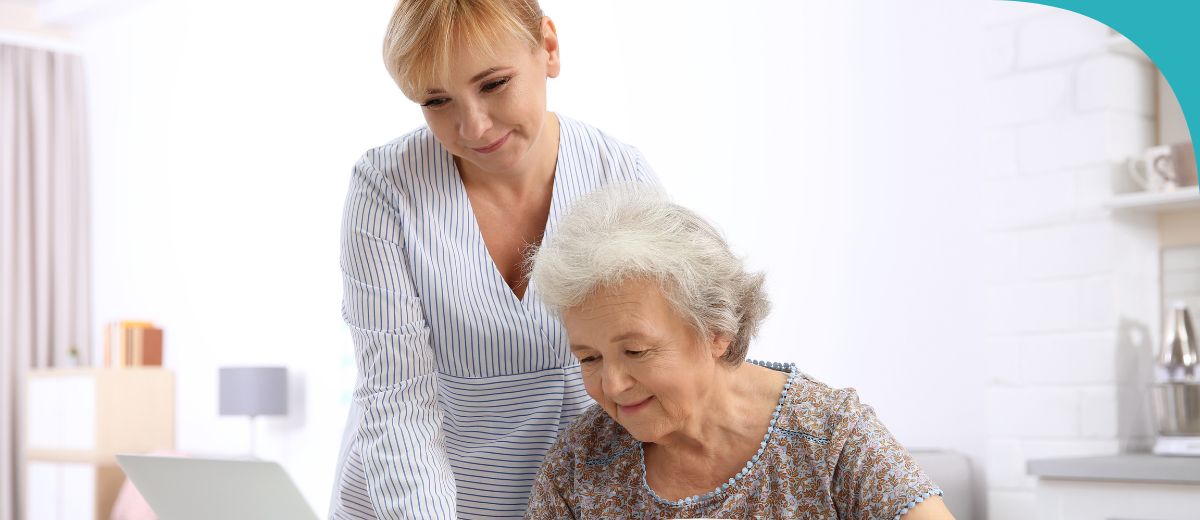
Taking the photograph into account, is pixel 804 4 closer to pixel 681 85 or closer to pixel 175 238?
pixel 681 85

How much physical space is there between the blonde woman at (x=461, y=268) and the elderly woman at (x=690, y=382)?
0.45ft

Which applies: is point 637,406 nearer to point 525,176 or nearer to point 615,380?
point 615,380

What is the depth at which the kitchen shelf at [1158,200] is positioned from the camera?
2822 millimetres

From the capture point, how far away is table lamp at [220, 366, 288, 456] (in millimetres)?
5246

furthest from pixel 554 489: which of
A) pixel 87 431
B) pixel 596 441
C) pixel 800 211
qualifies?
pixel 87 431

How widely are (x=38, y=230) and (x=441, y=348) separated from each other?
6041 millimetres

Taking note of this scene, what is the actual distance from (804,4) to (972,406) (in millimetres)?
1398

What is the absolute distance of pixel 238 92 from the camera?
19.5ft

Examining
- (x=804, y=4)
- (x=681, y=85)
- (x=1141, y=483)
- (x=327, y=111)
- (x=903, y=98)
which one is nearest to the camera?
(x=1141, y=483)

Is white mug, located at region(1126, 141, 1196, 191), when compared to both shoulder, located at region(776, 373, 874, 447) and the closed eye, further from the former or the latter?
the closed eye

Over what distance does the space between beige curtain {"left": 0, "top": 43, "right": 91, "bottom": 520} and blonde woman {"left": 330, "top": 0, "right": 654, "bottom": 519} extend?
18.4ft

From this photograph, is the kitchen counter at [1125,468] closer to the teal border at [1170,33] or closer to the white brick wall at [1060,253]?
the white brick wall at [1060,253]

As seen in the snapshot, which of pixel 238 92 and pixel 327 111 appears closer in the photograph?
pixel 327 111

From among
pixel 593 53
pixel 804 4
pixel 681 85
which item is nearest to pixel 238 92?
pixel 593 53
